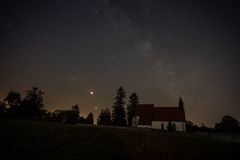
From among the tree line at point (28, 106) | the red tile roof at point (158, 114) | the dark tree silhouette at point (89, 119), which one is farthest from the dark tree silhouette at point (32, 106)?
the red tile roof at point (158, 114)

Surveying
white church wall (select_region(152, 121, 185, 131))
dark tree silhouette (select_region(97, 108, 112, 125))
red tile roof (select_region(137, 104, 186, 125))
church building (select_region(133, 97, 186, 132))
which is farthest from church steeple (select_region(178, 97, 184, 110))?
dark tree silhouette (select_region(97, 108, 112, 125))

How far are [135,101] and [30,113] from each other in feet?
128

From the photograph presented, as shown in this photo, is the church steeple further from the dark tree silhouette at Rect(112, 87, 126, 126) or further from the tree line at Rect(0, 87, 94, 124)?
the tree line at Rect(0, 87, 94, 124)

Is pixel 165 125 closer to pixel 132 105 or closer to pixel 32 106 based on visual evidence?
pixel 132 105

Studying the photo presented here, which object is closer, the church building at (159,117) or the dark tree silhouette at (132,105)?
the church building at (159,117)

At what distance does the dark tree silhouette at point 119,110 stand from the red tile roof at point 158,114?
9.40m

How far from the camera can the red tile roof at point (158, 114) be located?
62600mm

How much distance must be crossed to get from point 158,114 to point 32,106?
4407 centimetres

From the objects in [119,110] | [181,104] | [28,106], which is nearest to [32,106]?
[28,106]

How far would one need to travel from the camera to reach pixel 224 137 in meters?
46.5

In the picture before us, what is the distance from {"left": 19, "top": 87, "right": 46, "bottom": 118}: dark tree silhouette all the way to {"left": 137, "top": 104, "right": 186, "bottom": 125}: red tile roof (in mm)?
35867

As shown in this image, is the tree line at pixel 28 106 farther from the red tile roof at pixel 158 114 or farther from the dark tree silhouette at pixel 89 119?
the red tile roof at pixel 158 114

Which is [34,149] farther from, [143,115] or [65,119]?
[143,115]

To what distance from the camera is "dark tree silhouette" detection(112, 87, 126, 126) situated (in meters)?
72.1
